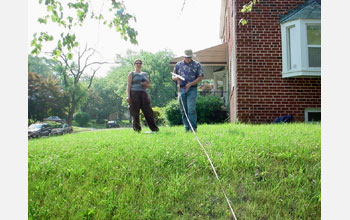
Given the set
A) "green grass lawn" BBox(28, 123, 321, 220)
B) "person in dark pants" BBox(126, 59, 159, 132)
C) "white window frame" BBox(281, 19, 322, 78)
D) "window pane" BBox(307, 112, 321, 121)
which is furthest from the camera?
"window pane" BBox(307, 112, 321, 121)

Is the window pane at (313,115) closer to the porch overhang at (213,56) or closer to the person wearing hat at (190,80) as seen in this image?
the person wearing hat at (190,80)

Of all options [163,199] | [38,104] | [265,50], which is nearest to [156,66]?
[265,50]

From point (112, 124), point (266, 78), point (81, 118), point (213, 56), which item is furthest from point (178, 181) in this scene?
point (213, 56)

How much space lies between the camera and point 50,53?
8.61 feet

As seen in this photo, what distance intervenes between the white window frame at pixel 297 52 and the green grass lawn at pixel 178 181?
3287mm

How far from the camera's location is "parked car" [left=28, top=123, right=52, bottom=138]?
4.28 m

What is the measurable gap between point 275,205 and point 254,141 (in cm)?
148

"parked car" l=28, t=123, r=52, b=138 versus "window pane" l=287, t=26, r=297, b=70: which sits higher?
"window pane" l=287, t=26, r=297, b=70

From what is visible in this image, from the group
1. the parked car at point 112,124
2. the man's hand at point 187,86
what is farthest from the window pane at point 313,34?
the parked car at point 112,124

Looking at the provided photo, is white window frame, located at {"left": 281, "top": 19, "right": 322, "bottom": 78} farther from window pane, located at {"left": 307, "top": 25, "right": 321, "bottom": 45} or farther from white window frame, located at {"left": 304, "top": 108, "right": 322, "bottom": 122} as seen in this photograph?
white window frame, located at {"left": 304, "top": 108, "right": 322, "bottom": 122}

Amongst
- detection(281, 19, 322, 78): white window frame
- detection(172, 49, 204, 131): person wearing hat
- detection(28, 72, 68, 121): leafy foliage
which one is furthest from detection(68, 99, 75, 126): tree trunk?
detection(281, 19, 322, 78): white window frame

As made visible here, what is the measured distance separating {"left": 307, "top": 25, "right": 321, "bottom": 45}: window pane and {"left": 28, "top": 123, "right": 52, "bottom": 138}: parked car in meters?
6.12

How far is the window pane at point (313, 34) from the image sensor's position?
6.83m

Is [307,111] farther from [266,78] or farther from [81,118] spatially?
[81,118]
